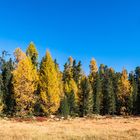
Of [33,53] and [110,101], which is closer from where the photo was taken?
[33,53]

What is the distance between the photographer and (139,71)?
389ft

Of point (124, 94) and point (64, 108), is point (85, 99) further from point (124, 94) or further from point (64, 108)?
point (124, 94)

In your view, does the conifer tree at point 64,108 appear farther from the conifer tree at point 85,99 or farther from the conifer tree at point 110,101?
the conifer tree at point 110,101

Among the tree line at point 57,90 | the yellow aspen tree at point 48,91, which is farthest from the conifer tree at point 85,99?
the yellow aspen tree at point 48,91

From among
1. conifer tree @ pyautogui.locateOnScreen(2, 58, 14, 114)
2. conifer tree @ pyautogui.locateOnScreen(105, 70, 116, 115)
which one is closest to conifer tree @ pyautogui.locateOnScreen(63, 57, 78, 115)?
conifer tree @ pyautogui.locateOnScreen(105, 70, 116, 115)

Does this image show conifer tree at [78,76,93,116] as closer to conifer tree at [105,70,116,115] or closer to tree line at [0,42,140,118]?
tree line at [0,42,140,118]

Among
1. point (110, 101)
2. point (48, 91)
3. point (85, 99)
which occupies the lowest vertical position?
point (48, 91)

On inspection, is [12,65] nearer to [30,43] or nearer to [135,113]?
[30,43]

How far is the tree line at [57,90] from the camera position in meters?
71.9

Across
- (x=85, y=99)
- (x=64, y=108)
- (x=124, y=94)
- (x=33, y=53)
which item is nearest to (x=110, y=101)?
(x=124, y=94)

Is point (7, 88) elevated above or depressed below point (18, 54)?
below

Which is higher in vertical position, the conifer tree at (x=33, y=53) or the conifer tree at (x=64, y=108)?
the conifer tree at (x=33, y=53)

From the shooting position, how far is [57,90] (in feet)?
243

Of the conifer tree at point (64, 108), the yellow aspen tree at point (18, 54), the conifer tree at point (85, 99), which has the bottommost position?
the conifer tree at point (64, 108)
